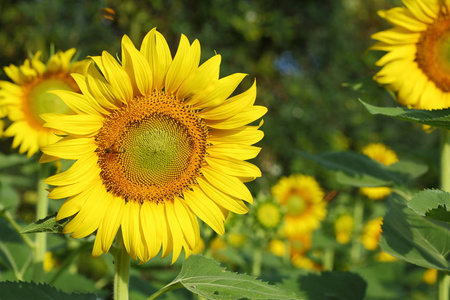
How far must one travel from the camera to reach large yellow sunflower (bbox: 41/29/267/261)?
1.12 meters

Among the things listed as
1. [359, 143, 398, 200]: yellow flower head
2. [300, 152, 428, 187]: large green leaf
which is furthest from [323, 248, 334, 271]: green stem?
[300, 152, 428, 187]: large green leaf

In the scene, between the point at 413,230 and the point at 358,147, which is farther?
the point at 358,147

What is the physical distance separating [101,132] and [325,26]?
19.6ft

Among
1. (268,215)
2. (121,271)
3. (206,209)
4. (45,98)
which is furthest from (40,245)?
(268,215)

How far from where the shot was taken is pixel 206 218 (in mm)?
1212

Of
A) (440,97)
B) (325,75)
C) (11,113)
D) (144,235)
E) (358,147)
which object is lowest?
(144,235)

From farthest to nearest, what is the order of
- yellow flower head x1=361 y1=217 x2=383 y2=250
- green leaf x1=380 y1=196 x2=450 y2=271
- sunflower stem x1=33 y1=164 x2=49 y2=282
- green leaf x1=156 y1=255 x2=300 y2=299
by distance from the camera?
1. yellow flower head x1=361 y1=217 x2=383 y2=250
2. sunflower stem x1=33 y1=164 x2=49 y2=282
3. green leaf x1=380 y1=196 x2=450 y2=271
4. green leaf x1=156 y1=255 x2=300 y2=299

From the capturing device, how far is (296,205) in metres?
3.40

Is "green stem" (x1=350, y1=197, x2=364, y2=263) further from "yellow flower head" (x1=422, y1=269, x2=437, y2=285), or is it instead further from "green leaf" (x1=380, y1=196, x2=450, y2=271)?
"green leaf" (x1=380, y1=196, x2=450, y2=271)

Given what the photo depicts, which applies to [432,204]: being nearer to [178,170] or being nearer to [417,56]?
[178,170]

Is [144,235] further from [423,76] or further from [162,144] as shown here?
[423,76]

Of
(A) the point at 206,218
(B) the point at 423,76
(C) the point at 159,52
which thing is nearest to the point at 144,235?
(A) the point at 206,218

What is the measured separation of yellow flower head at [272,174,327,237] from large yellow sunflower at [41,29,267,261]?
2.14 m

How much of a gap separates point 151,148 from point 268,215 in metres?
1.43
